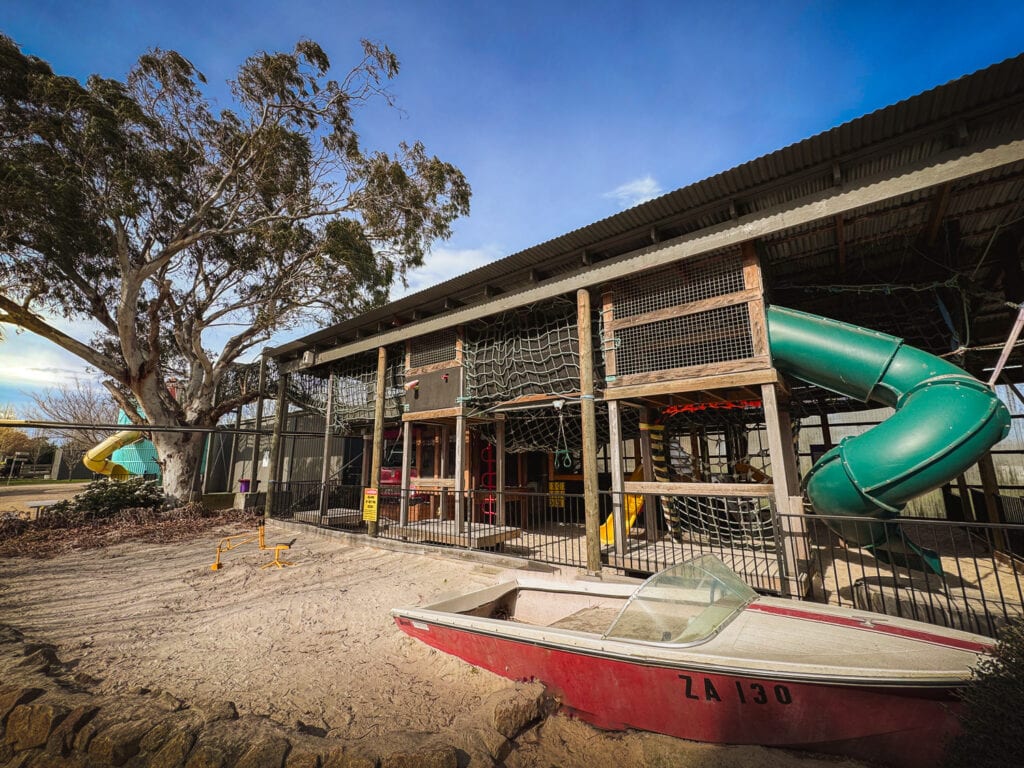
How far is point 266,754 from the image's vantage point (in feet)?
8.18

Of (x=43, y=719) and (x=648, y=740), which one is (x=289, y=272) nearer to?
(x=43, y=719)

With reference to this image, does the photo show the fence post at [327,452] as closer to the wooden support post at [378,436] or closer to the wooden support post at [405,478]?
the wooden support post at [378,436]

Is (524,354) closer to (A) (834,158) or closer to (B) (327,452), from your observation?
Result: (A) (834,158)

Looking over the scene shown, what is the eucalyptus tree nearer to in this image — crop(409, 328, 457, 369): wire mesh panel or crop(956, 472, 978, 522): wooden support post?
crop(409, 328, 457, 369): wire mesh panel

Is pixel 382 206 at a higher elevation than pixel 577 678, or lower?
higher

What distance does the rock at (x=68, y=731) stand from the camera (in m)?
2.64

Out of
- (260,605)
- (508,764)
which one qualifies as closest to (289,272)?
(260,605)

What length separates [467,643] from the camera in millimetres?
3533

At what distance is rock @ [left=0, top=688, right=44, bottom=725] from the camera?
2.89 meters

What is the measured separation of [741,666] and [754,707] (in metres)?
0.29

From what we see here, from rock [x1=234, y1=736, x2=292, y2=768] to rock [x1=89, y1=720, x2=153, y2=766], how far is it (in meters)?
0.77

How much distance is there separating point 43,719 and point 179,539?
27.3 ft

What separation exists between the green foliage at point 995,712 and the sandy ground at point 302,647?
669 mm

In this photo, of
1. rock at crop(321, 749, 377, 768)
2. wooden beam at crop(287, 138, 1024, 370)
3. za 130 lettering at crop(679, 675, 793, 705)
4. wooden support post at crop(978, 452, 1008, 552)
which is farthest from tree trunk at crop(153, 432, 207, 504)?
wooden support post at crop(978, 452, 1008, 552)
